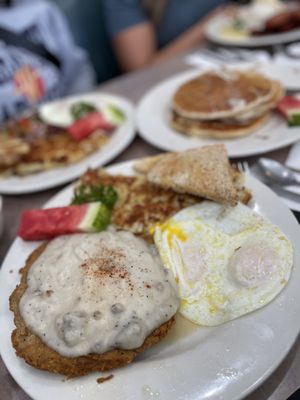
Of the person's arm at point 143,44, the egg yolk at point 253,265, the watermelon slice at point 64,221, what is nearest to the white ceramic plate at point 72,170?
the watermelon slice at point 64,221

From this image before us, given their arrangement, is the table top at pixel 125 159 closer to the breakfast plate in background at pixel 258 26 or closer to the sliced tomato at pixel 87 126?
the sliced tomato at pixel 87 126

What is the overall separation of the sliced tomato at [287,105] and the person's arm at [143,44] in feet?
6.20

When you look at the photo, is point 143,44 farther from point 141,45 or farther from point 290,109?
point 290,109

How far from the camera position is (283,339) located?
45.7 inches

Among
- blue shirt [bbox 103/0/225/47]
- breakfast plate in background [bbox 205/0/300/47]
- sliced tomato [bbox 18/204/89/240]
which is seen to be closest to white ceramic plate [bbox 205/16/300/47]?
breakfast plate in background [bbox 205/0/300/47]

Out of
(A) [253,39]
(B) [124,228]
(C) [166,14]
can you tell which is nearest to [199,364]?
(B) [124,228]

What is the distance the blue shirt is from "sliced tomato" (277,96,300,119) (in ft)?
7.76

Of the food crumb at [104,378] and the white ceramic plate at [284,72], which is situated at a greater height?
the food crumb at [104,378]

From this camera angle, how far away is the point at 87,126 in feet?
8.57

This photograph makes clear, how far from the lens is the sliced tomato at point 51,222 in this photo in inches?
66.4

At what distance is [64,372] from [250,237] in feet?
2.55

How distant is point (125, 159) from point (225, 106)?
0.68 meters

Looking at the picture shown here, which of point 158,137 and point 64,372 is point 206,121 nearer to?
point 158,137

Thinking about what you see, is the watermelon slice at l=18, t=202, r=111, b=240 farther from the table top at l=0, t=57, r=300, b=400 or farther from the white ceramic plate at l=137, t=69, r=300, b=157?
the white ceramic plate at l=137, t=69, r=300, b=157
